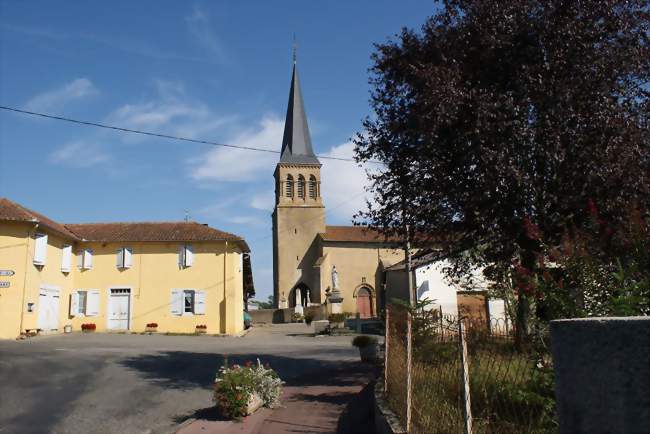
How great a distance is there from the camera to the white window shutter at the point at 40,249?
25312 mm

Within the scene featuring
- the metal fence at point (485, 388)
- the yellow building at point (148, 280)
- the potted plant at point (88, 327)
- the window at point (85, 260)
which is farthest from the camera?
the window at point (85, 260)

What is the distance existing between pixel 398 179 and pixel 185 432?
23.3 ft

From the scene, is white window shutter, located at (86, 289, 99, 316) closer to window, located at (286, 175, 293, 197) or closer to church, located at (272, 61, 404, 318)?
church, located at (272, 61, 404, 318)

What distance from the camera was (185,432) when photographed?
840cm

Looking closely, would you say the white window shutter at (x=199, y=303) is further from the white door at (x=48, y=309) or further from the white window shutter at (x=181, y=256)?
the white door at (x=48, y=309)

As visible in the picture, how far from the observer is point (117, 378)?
44.3 ft

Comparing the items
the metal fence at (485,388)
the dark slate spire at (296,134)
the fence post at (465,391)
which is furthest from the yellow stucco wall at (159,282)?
the dark slate spire at (296,134)

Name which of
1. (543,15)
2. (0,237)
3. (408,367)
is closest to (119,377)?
(408,367)

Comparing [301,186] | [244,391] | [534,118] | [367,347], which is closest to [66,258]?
[367,347]

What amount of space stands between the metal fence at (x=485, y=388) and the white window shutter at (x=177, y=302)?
24.9 meters

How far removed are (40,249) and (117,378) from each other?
48.5 feet

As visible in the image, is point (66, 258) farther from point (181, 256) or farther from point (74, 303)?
point (181, 256)

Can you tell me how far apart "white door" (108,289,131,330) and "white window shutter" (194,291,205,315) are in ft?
11.6

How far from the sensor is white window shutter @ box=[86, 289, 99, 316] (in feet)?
97.9
